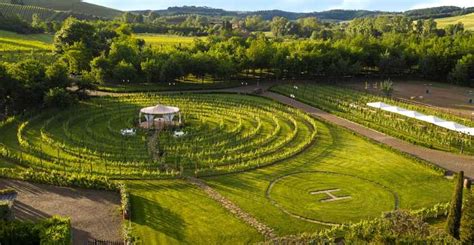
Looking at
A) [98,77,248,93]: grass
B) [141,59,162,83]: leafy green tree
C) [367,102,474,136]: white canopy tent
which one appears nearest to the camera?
[367,102,474,136]: white canopy tent

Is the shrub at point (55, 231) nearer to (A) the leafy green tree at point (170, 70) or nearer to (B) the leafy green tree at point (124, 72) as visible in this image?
(B) the leafy green tree at point (124, 72)

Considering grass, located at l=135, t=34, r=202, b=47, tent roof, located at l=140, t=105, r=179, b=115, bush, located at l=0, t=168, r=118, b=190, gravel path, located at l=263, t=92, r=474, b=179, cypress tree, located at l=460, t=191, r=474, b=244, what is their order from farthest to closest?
grass, located at l=135, t=34, r=202, b=47 < tent roof, located at l=140, t=105, r=179, b=115 < gravel path, located at l=263, t=92, r=474, b=179 < bush, located at l=0, t=168, r=118, b=190 < cypress tree, located at l=460, t=191, r=474, b=244

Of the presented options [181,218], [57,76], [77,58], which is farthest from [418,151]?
[77,58]

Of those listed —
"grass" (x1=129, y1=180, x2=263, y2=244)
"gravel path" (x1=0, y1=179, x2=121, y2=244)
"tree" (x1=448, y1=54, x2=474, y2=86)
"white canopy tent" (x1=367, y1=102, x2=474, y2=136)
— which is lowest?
"gravel path" (x1=0, y1=179, x2=121, y2=244)

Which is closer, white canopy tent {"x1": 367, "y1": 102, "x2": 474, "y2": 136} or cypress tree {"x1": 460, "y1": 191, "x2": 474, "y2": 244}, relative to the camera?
cypress tree {"x1": 460, "y1": 191, "x2": 474, "y2": 244}

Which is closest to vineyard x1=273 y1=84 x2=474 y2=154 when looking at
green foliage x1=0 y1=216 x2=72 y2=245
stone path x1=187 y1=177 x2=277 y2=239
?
stone path x1=187 y1=177 x2=277 y2=239

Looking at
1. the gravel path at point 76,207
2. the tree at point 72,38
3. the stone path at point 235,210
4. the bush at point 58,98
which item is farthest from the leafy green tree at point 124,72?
the stone path at point 235,210

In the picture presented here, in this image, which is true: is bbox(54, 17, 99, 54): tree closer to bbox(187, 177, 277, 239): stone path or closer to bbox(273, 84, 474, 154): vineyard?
bbox(273, 84, 474, 154): vineyard
